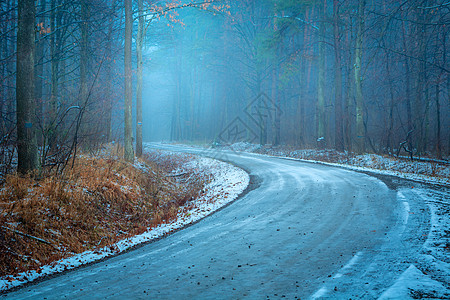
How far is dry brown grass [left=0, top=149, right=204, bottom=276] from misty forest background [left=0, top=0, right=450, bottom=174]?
3.44ft

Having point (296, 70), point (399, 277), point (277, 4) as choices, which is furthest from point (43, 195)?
point (296, 70)

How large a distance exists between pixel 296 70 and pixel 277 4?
5537mm

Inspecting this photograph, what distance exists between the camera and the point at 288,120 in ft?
90.9

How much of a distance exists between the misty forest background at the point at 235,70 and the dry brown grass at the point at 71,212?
1.05m

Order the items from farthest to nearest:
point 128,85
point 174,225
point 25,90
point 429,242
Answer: point 128,85, point 25,90, point 174,225, point 429,242

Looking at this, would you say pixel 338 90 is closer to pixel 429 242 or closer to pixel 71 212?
pixel 429 242

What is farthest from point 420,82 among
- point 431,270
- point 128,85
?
point 431,270

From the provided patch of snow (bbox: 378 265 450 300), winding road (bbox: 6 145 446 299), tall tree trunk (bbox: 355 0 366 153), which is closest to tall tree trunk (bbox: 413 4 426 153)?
tall tree trunk (bbox: 355 0 366 153)

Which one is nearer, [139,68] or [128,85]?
[128,85]

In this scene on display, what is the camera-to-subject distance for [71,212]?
6793mm

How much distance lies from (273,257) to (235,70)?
24035 millimetres

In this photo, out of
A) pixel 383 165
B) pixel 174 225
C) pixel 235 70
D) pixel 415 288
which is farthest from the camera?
pixel 235 70

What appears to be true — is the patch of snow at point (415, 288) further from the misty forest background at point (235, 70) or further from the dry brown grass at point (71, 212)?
the misty forest background at point (235, 70)

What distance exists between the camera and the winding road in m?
3.22
